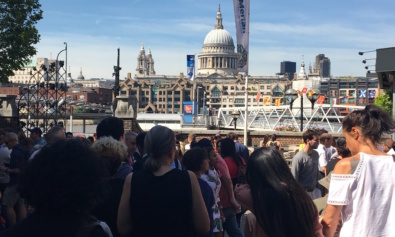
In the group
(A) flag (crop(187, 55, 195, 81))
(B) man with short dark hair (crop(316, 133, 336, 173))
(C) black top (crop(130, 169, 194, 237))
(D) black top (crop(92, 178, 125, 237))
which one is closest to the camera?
(C) black top (crop(130, 169, 194, 237))

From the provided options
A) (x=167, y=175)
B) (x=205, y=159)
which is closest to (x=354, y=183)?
(x=167, y=175)

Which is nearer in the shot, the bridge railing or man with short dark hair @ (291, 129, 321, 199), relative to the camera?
man with short dark hair @ (291, 129, 321, 199)

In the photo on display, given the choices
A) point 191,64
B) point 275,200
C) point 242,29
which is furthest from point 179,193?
point 191,64

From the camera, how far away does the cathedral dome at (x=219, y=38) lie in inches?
7254

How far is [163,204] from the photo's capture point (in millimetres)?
3965

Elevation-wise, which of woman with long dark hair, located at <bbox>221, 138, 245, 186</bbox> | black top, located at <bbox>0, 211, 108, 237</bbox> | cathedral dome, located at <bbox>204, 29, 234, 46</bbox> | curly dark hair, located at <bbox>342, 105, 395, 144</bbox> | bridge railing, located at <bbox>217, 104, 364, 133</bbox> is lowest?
bridge railing, located at <bbox>217, 104, 364, 133</bbox>

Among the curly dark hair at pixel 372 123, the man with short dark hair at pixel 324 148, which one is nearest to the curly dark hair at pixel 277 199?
the curly dark hair at pixel 372 123

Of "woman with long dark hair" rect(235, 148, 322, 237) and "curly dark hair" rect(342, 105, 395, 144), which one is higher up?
"curly dark hair" rect(342, 105, 395, 144)

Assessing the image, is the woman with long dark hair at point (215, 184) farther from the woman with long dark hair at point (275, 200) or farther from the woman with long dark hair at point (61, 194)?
the woman with long dark hair at point (61, 194)

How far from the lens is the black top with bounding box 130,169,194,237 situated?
397 centimetres

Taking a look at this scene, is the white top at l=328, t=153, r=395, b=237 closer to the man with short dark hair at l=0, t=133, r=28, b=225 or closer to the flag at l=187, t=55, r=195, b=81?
the man with short dark hair at l=0, t=133, r=28, b=225

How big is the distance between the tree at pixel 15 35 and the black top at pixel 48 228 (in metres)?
20.4

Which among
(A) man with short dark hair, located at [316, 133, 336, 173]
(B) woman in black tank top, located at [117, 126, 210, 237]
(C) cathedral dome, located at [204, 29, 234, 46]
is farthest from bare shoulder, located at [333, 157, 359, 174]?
(C) cathedral dome, located at [204, 29, 234, 46]

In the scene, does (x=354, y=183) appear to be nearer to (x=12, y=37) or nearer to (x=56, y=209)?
(x=56, y=209)
